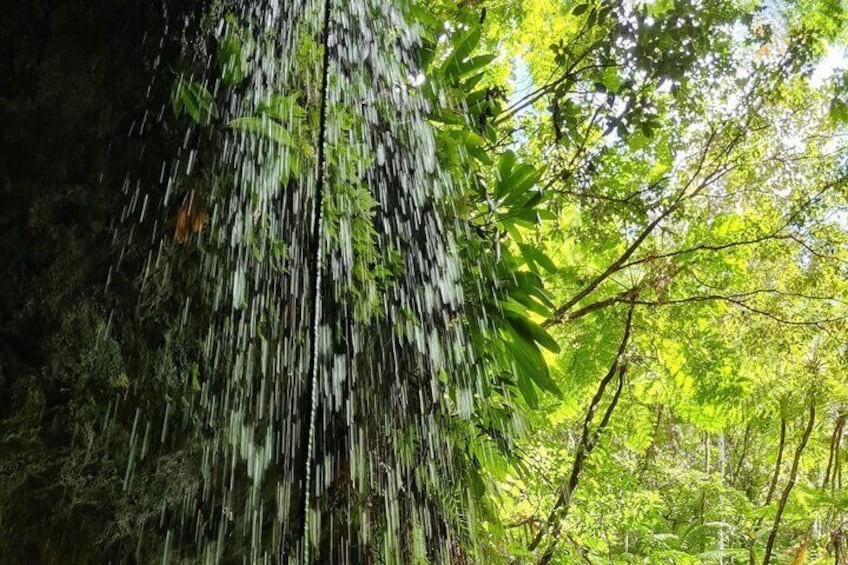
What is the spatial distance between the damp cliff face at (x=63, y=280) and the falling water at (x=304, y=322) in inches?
4.3

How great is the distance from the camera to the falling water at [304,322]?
1.48 meters

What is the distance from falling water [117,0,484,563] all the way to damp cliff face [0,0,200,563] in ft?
0.36

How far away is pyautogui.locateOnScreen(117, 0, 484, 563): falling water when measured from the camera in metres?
1.48

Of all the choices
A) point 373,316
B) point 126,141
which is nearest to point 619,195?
point 373,316

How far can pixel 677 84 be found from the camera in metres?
Result: 2.80

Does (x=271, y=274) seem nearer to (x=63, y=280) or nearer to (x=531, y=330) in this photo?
(x=63, y=280)

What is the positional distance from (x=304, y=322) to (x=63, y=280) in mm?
624

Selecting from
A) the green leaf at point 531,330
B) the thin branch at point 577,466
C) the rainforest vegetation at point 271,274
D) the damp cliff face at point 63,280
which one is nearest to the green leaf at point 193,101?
the rainforest vegetation at point 271,274

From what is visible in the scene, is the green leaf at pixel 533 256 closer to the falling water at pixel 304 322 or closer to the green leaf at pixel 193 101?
the falling water at pixel 304 322

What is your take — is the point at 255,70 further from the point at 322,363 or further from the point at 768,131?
the point at 768,131

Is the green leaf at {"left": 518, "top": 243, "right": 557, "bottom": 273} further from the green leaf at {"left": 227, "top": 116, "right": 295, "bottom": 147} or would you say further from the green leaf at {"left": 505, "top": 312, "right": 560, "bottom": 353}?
the green leaf at {"left": 227, "top": 116, "right": 295, "bottom": 147}

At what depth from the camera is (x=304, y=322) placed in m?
1.69

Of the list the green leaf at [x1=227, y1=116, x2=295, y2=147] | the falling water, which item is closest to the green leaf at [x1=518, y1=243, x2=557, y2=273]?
the falling water

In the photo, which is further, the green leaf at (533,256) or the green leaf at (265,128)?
the green leaf at (533,256)
